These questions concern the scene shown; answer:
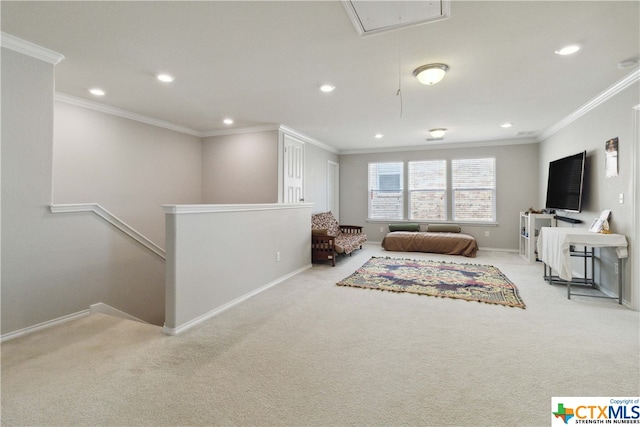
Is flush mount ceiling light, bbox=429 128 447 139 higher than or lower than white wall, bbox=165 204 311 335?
higher

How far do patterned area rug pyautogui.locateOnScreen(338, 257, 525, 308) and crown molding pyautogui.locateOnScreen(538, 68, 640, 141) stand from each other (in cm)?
267

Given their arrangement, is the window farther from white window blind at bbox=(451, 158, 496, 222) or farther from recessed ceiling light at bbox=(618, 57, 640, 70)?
recessed ceiling light at bbox=(618, 57, 640, 70)

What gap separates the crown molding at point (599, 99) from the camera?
10.5 ft

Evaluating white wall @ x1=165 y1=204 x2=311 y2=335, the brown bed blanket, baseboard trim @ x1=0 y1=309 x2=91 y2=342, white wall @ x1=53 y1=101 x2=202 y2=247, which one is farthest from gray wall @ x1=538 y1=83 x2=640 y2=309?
white wall @ x1=53 y1=101 x2=202 y2=247

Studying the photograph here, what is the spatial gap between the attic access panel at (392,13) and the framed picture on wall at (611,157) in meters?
2.97

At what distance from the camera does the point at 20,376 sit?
199 centimetres

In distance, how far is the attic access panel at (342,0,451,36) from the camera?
2.02 metres

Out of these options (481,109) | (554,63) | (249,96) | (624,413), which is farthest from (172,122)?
(624,413)

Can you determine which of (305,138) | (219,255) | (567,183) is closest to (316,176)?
(305,138)

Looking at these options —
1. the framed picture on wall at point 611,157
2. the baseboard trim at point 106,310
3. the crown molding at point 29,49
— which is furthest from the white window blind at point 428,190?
the crown molding at point 29,49

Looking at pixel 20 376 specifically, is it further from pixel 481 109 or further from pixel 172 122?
pixel 481 109

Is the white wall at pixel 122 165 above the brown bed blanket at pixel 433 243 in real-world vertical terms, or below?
above

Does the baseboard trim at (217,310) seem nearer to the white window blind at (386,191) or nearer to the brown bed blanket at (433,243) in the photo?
the brown bed blanket at (433,243)

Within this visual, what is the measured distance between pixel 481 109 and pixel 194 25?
408cm
